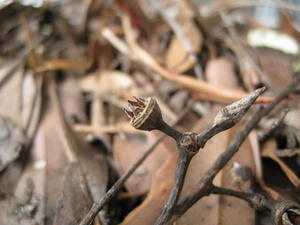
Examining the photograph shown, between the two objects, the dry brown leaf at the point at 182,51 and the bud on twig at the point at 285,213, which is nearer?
the bud on twig at the point at 285,213

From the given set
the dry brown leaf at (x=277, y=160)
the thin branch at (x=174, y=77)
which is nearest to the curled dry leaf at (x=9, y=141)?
the thin branch at (x=174, y=77)

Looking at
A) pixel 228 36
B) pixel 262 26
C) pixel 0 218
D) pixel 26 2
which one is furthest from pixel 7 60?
pixel 262 26

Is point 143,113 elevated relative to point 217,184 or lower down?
elevated

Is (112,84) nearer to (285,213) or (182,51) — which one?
(182,51)

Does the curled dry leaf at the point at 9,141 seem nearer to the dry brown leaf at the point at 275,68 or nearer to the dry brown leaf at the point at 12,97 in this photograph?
the dry brown leaf at the point at 12,97

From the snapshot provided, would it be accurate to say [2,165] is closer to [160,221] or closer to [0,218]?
[0,218]

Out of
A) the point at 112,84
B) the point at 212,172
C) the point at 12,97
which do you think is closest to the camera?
the point at 212,172

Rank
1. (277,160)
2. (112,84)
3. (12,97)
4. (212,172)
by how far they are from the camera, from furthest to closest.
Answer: (112,84), (12,97), (277,160), (212,172)

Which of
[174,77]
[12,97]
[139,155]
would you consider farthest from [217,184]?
[12,97]

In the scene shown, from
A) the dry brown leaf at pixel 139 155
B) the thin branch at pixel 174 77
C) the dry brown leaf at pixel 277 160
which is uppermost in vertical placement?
the thin branch at pixel 174 77
